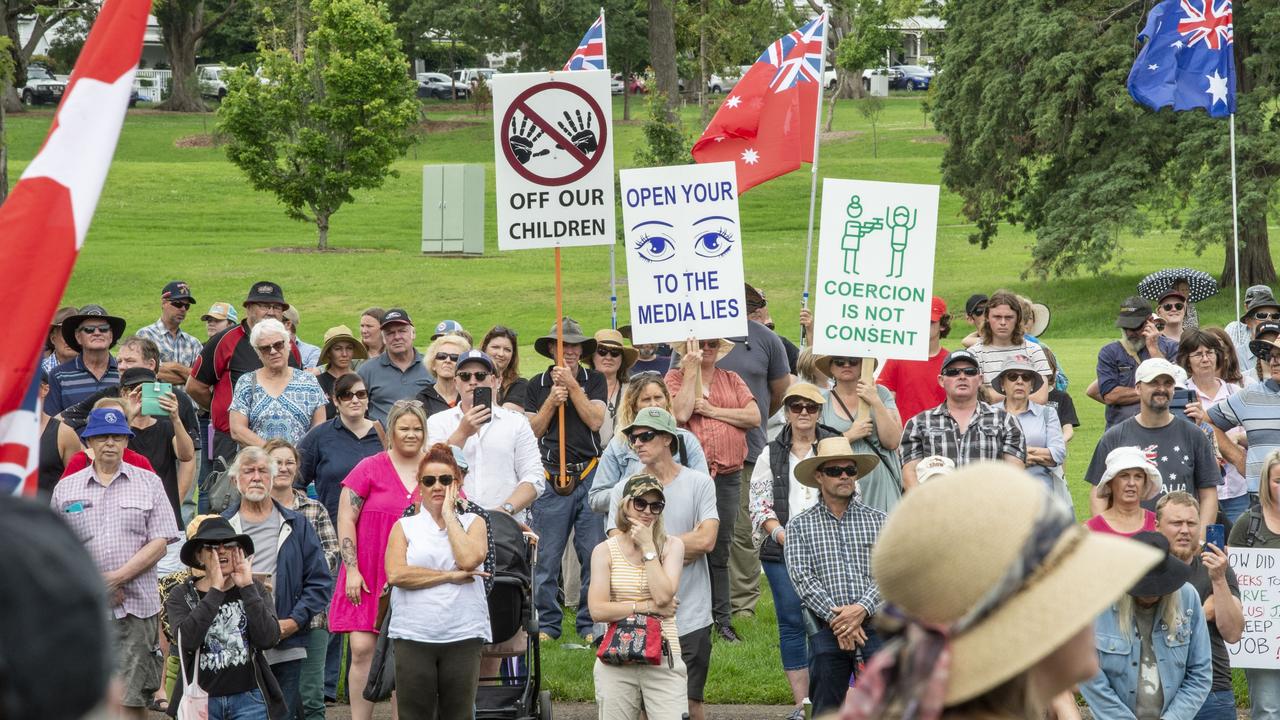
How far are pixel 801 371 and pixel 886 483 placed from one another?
2013mm

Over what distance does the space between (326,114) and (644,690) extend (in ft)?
104

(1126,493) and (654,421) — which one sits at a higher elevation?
(654,421)

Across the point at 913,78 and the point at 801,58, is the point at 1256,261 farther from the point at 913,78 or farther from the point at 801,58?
the point at 913,78

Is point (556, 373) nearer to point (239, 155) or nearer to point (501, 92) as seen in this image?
point (501, 92)

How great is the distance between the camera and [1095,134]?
30.4 meters

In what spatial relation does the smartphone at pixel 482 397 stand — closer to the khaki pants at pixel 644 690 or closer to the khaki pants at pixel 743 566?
the khaki pants at pixel 644 690

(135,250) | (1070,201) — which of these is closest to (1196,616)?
(1070,201)

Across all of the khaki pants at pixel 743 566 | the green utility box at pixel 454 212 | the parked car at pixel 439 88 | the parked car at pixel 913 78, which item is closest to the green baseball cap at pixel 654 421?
the khaki pants at pixel 743 566

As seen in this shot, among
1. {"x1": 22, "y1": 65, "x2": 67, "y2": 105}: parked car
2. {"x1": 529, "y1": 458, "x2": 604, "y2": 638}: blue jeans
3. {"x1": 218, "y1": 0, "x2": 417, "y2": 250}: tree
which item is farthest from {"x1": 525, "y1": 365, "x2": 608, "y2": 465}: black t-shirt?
{"x1": 22, "y1": 65, "x2": 67, "y2": 105}: parked car

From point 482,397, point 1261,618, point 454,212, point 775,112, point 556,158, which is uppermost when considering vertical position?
point 775,112

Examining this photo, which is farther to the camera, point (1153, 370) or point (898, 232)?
point (898, 232)

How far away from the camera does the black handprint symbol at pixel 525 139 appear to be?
10.7 m

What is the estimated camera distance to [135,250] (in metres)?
38.9

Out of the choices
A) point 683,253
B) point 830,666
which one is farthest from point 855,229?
point 830,666
